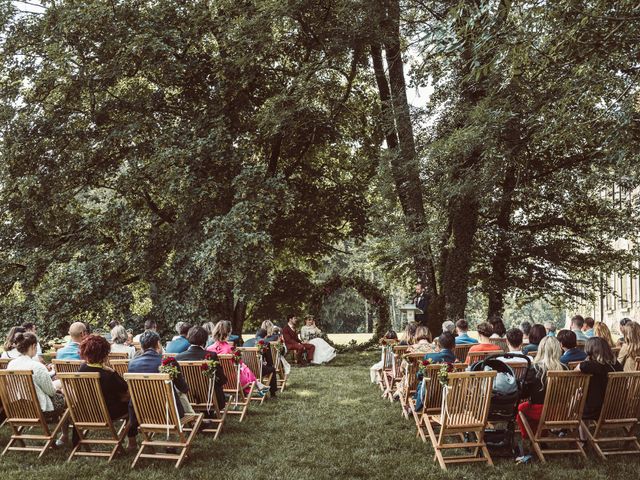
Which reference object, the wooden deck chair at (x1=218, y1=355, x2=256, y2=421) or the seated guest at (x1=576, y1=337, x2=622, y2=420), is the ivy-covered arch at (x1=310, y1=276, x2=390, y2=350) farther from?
the seated guest at (x1=576, y1=337, x2=622, y2=420)

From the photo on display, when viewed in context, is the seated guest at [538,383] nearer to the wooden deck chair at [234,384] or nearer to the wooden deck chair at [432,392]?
the wooden deck chair at [432,392]

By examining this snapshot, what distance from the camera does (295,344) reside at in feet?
61.9

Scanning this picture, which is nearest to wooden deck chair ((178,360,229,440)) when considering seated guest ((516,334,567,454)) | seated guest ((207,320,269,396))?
seated guest ((207,320,269,396))

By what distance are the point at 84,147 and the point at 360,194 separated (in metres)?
9.37

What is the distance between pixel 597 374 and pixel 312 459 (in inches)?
129

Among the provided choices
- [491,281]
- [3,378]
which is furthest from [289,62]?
[3,378]

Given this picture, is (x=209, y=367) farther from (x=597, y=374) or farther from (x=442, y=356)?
(x=597, y=374)

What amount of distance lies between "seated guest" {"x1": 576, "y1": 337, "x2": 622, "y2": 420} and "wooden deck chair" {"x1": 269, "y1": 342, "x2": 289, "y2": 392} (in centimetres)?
671

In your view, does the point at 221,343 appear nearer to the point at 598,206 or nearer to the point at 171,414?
the point at 171,414

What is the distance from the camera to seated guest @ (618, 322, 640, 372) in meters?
8.52

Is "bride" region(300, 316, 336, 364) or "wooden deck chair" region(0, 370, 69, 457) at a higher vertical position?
"wooden deck chair" region(0, 370, 69, 457)

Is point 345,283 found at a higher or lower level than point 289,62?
lower

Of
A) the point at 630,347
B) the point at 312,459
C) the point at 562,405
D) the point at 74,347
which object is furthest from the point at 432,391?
the point at 74,347

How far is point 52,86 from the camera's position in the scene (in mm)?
19578
